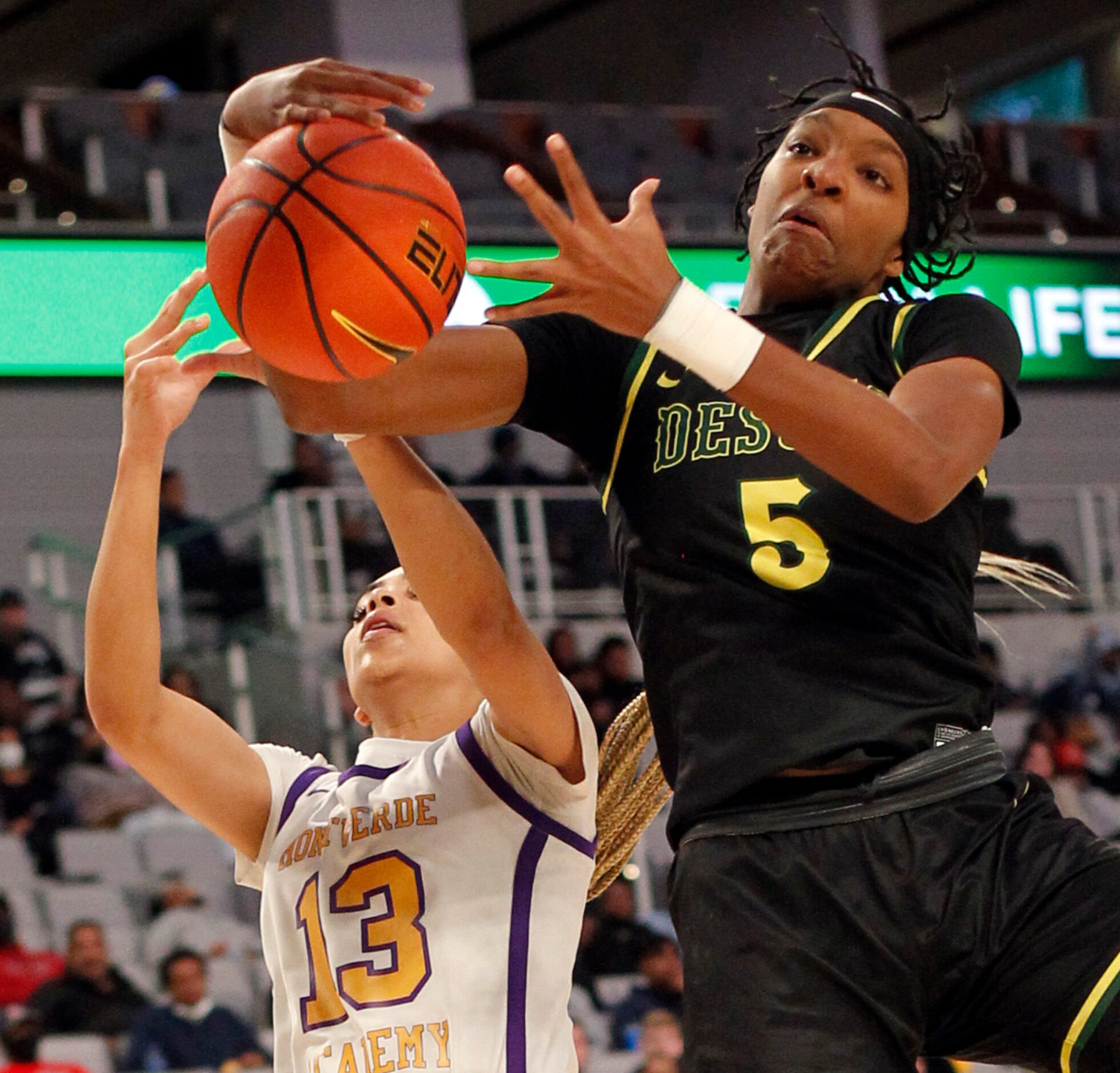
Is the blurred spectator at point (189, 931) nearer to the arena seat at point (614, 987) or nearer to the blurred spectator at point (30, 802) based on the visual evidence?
the blurred spectator at point (30, 802)

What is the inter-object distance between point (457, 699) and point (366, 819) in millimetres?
357

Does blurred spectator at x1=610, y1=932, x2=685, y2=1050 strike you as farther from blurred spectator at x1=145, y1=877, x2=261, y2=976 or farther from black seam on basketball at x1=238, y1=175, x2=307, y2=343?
black seam on basketball at x1=238, y1=175, x2=307, y2=343

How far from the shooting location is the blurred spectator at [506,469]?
11.1m

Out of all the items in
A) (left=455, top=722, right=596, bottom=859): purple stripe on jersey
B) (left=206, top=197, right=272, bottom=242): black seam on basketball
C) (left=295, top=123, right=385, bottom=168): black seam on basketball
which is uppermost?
(left=295, top=123, right=385, bottom=168): black seam on basketball

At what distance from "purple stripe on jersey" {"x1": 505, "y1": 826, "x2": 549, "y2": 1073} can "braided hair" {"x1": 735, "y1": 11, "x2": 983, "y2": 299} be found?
3.57ft

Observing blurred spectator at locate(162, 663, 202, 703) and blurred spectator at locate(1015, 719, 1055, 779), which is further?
blurred spectator at locate(1015, 719, 1055, 779)

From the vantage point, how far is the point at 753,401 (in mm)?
1981

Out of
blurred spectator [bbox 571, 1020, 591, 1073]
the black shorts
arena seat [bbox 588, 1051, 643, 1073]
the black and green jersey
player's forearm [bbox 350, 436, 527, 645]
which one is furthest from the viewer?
arena seat [bbox 588, 1051, 643, 1073]

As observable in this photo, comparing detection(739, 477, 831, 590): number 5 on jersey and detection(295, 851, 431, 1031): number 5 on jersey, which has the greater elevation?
detection(739, 477, 831, 590): number 5 on jersey

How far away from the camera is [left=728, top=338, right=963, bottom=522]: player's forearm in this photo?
195 centimetres

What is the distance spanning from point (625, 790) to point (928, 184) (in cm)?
122

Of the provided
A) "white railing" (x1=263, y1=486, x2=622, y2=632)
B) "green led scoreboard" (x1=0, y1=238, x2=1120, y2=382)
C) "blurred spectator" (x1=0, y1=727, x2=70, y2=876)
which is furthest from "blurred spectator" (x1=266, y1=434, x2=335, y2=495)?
"blurred spectator" (x1=0, y1=727, x2=70, y2=876)

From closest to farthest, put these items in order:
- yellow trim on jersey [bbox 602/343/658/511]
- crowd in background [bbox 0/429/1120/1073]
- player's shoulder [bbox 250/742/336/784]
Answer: yellow trim on jersey [bbox 602/343/658/511]
player's shoulder [bbox 250/742/336/784]
crowd in background [bbox 0/429/1120/1073]

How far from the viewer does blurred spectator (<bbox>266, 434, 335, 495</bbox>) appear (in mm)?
10555
